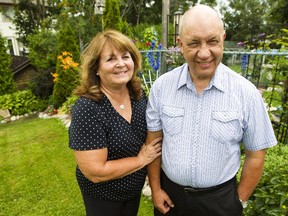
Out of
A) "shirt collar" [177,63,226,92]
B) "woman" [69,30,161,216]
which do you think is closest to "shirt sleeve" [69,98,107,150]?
"woman" [69,30,161,216]

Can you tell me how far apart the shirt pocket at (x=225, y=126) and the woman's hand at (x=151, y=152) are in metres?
0.41

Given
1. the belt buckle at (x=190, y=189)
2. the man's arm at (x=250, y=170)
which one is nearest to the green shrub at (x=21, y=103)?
the belt buckle at (x=190, y=189)

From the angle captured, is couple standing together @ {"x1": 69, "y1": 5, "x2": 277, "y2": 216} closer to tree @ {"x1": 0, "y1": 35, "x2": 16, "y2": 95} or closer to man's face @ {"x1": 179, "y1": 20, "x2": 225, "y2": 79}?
man's face @ {"x1": 179, "y1": 20, "x2": 225, "y2": 79}

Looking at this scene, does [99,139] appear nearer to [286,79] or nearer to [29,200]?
[29,200]

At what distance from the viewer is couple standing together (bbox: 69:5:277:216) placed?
4.62 ft

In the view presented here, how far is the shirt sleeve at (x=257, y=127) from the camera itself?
139cm

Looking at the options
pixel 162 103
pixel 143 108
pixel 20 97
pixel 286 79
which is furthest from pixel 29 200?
pixel 20 97

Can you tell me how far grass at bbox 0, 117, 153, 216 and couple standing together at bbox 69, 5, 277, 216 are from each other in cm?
153

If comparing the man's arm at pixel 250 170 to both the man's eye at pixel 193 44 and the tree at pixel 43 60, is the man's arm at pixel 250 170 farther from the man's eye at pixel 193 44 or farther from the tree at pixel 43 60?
the tree at pixel 43 60

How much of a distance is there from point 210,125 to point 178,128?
0.18m

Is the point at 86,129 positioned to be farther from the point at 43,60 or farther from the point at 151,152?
the point at 43,60

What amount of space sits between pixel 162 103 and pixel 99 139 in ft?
1.44

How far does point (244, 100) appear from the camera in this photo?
55.2 inches

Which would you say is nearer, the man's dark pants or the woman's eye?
the woman's eye
